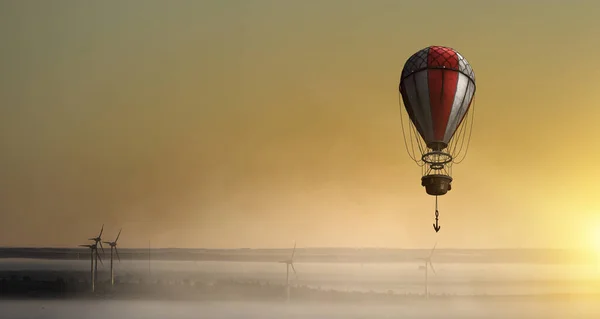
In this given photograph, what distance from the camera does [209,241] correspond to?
50.7ft

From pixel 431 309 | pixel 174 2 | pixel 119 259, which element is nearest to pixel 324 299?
pixel 431 309

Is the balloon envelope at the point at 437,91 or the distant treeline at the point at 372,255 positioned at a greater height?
the balloon envelope at the point at 437,91

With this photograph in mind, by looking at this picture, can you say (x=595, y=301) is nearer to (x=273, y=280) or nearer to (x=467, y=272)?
(x=467, y=272)

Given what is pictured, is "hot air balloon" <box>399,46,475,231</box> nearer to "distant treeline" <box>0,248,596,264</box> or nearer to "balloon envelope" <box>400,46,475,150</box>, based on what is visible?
"balloon envelope" <box>400,46,475,150</box>

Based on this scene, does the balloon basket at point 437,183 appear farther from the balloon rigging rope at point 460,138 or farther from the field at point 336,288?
the field at point 336,288

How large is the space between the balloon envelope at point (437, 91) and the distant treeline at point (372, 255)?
3568mm

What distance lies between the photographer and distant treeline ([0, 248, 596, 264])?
15.2 m

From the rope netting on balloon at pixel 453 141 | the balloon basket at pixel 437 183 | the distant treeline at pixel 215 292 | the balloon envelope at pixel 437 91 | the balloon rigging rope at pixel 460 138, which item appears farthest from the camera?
the distant treeline at pixel 215 292

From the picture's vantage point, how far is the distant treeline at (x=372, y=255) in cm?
1524

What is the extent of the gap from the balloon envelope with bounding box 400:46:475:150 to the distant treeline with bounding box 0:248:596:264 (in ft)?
11.7

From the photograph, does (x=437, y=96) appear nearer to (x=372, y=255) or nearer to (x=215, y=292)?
(x=372, y=255)

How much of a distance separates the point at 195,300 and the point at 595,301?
8975 mm

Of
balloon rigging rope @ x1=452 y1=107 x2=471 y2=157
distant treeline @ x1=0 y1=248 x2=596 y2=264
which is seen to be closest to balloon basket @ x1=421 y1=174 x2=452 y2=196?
balloon rigging rope @ x1=452 y1=107 x2=471 y2=157

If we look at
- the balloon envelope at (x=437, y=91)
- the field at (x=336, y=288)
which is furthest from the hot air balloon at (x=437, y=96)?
the field at (x=336, y=288)
